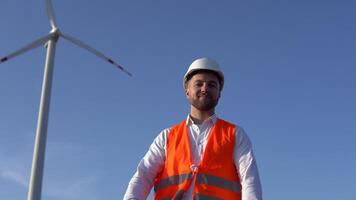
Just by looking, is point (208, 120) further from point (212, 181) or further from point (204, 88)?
point (212, 181)

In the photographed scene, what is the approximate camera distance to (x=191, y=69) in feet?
28.2

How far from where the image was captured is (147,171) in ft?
26.1

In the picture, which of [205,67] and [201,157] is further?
[205,67]

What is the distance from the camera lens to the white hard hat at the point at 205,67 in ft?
27.7

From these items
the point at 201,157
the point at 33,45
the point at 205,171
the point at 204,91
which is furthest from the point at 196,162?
the point at 33,45

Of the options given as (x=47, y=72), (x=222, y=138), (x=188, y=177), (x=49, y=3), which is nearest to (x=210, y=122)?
(x=222, y=138)

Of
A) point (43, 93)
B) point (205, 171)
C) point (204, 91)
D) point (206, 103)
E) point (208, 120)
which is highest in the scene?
point (43, 93)

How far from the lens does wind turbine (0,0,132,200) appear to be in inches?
700

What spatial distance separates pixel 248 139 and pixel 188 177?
1.16 metres

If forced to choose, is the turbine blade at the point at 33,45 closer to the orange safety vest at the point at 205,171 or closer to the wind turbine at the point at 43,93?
the wind turbine at the point at 43,93

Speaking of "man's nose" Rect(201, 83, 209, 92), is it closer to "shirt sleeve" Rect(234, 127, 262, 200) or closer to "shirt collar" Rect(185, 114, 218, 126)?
"shirt collar" Rect(185, 114, 218, 126)

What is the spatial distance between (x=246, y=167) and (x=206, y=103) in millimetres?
1301

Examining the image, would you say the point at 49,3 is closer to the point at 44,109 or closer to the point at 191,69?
the point at 44,109

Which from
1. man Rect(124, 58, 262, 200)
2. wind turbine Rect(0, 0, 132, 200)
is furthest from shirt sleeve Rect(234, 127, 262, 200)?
wind turbine Rect(0, 0, 132, 200)
